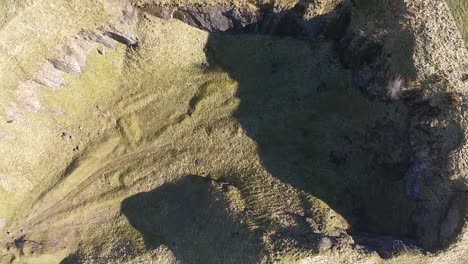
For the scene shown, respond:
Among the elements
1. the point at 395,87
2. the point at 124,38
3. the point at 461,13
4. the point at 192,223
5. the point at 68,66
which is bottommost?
the point at 192,223

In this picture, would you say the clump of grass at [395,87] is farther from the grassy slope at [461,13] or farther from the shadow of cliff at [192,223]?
the shadow of cliff at [192,223]

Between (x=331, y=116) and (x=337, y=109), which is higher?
(x=337, y=109)

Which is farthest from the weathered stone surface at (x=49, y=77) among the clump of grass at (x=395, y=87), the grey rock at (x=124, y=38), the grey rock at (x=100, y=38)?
the clump of grass at (x=395, y=87)

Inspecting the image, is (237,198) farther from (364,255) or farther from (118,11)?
(118,11)

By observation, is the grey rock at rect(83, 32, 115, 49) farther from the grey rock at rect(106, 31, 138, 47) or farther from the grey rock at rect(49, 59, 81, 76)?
the grey rock at rect(49, 59, 81, 76)

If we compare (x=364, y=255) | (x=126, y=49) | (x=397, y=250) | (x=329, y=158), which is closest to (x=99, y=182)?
(x=126, y=49)

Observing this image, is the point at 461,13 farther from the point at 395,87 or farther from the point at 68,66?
the point at 68,66

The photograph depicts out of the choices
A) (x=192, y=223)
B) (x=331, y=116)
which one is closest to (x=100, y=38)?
(x=192, y=223)
